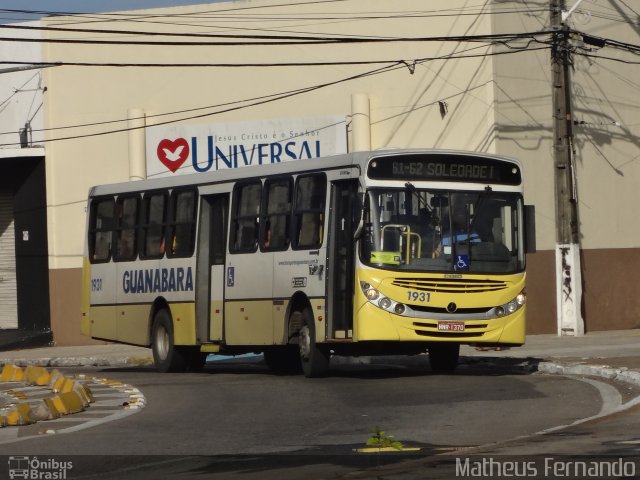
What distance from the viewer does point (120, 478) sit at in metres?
9.82

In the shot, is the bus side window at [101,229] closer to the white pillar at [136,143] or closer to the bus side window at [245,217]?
the bus side window at [245,217]

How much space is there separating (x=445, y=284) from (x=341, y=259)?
4.96 feet

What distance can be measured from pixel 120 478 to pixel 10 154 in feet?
86.7

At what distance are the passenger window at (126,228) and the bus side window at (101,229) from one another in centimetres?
24

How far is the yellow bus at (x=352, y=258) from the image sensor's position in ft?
58.6

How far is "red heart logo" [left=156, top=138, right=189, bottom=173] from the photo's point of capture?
→ 34250mm

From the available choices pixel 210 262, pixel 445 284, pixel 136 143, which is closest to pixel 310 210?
pixel 445 284

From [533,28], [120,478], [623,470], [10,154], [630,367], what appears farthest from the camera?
[10,154]

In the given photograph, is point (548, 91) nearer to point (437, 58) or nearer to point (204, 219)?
point (437, 58)

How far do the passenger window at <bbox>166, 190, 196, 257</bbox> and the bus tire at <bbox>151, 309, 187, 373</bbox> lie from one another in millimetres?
1193

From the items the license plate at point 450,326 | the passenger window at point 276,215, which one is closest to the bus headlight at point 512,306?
the license plate at point 450,326

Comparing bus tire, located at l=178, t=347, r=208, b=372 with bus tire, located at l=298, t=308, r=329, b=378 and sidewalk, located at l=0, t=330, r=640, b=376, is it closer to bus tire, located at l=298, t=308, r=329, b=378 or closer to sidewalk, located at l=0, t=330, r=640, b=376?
bus tire, located at l=298, t=308, r=329, b=378

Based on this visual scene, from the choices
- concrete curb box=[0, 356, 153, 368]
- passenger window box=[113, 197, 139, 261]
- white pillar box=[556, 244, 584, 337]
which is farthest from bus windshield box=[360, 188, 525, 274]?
A: white pillar box=[556, 244, 584, 337]

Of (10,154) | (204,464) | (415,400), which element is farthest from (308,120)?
(204,464)
